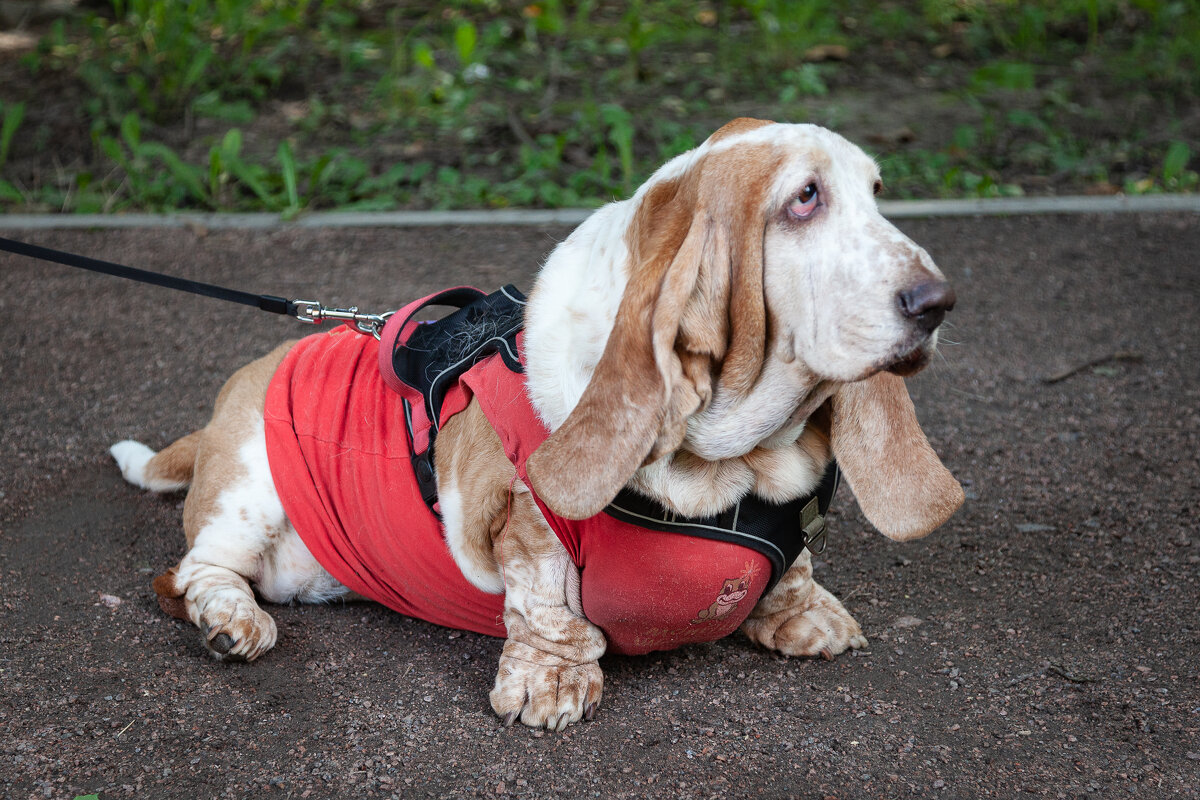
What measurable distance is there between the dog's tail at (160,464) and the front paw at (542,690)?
1.42 meters

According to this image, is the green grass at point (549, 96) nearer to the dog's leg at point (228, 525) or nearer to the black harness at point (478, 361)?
the black harness at point (478, 361)

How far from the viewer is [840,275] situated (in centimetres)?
202

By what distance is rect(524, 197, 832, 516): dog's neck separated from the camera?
2195 mm

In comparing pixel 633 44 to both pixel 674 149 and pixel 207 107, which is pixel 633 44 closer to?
pixel 674 149

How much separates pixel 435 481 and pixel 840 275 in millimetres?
1154

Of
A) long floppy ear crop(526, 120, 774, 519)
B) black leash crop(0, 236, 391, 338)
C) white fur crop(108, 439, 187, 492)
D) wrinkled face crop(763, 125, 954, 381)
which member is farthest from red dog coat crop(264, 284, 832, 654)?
white fur crop(108, 439, 187, 492)

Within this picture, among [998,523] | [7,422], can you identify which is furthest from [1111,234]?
[7,422]

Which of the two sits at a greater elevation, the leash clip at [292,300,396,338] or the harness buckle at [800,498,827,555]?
the leash clip at [292,300,396,338]

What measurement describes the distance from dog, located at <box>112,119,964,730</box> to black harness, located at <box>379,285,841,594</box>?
20mm

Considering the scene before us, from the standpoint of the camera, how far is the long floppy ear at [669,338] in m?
2.03

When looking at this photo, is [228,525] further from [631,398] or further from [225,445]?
[631,398]

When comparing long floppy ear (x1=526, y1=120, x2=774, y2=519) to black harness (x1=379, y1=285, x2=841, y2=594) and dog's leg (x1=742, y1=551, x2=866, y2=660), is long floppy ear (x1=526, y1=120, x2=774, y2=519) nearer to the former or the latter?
black harness (x1=379, y1=285, x2=841, y2=594)

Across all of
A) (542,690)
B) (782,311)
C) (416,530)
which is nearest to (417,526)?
(416,530)

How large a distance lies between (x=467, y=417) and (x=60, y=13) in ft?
28.8
